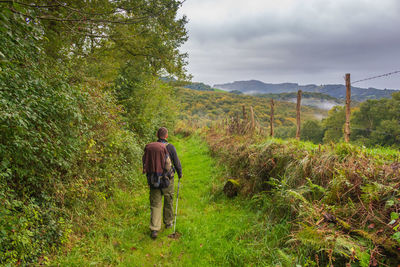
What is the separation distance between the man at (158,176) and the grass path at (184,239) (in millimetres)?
351

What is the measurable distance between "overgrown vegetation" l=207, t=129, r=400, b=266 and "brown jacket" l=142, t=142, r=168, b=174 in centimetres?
274

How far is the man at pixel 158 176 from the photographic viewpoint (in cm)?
474

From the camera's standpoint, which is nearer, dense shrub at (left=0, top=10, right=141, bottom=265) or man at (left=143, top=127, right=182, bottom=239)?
dense shrub at (left=0, top=10, right=141, bottom=265)

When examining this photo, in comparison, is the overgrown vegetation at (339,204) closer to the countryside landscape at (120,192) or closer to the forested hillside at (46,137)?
the countryside landscape at (120,192)

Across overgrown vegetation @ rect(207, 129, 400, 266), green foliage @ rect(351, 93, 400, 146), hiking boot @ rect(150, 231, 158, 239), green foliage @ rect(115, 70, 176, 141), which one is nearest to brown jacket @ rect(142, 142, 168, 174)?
hiking boot @ rect(150, 231, 158, 239)

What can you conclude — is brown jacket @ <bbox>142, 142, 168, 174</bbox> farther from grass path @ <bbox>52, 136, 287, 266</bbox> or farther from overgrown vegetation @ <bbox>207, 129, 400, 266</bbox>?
overgrown vegetation @ <bbox>207, 129, 400, 266</bbox>

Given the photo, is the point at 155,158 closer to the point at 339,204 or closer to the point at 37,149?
the point at 37,149

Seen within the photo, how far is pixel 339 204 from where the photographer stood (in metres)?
3.53

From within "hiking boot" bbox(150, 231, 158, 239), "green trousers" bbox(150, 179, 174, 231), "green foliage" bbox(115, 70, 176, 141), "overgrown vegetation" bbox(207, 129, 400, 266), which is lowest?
"hiking boot" bbox(150, 231, 158, 239)

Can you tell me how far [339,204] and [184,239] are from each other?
311cm

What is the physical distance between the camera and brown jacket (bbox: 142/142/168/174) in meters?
4.73

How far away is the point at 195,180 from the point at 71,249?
522 centimetres

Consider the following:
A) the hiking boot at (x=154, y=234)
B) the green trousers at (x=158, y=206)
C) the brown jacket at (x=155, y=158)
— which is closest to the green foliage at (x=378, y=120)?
the green trousers at (x=158, y=206)

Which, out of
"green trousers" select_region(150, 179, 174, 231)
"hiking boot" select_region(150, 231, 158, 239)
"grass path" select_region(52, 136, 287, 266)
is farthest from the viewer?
"green trousers" select_region(150, 179, 174, 231)
